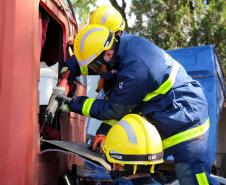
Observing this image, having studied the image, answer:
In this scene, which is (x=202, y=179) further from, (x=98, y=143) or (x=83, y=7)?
(x=83, y=7)

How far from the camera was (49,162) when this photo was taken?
285cm

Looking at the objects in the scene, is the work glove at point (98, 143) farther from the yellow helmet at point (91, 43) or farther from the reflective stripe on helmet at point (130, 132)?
the yellow helmet at point (91, 43)

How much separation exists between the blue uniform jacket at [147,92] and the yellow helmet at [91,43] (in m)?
0.13

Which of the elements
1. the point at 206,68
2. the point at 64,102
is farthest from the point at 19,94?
the point at 206,68

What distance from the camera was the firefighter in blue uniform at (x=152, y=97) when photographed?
2.92 m

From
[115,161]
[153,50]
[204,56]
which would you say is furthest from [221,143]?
[115,161]

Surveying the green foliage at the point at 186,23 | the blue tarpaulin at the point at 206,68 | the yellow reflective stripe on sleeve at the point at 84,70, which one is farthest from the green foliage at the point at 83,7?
the yellow reflective stripe on sleeve at the point at 84,70

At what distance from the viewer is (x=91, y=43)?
294 cm

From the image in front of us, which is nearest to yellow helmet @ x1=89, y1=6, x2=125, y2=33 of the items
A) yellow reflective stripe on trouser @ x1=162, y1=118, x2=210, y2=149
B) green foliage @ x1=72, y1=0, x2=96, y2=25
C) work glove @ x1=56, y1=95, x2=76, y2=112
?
work glove @ x1=56, y1=95, x2=76, y2=112

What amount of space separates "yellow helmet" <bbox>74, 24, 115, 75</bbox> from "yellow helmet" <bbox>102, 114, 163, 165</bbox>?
1.87 feet

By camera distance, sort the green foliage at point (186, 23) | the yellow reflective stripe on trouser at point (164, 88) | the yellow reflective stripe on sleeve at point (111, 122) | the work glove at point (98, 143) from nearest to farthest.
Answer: the work glove at point (98, 143) → the yellow reflective stripe on trouser at point (164, 88) → the yellow reflective stripe on sleeve at point (111, 122) → the green foliage at point (186, 23)

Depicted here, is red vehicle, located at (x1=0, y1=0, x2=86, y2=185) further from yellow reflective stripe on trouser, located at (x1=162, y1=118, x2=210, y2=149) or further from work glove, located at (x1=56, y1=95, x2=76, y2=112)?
yellow reflective stripe on trouser, located at (x1=162, y1=118, x2=210, y2=149)

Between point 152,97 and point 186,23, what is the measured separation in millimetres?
9469

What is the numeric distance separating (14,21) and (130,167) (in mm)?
1049
